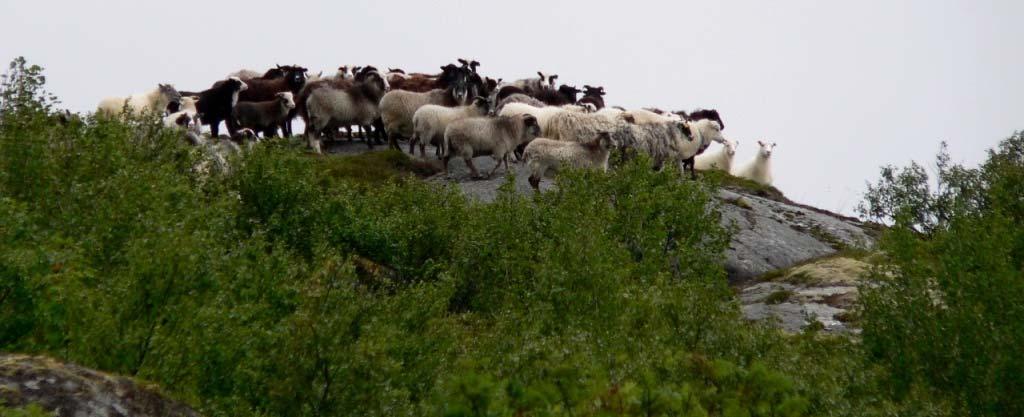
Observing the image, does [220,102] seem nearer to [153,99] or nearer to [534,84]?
[153,99]

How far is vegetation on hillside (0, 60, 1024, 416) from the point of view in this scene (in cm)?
1479

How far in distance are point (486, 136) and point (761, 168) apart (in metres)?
15.8

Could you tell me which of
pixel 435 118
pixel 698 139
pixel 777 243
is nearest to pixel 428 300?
pixel 435 118

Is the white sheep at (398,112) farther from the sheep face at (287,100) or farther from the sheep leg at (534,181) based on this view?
the sheep leg at (534,181)

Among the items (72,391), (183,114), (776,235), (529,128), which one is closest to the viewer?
(72,391)

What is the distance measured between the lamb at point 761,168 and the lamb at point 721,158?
0.61m

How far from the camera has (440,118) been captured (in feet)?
127

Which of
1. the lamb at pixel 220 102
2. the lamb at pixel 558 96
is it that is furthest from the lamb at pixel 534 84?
the lamb at pixel 220 102

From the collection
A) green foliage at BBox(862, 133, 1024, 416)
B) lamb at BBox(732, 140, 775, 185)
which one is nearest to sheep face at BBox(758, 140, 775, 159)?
lamb at BBox(732, 140, 775, 185)

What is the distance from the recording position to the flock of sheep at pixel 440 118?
1431 inches

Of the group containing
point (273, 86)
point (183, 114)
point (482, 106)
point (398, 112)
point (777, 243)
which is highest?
point (482, 106)

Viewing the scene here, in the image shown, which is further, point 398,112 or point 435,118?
point 398,112

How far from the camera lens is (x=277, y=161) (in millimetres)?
30688

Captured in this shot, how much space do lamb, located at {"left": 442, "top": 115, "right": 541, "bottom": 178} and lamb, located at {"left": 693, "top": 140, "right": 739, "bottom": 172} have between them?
42.3 feet
